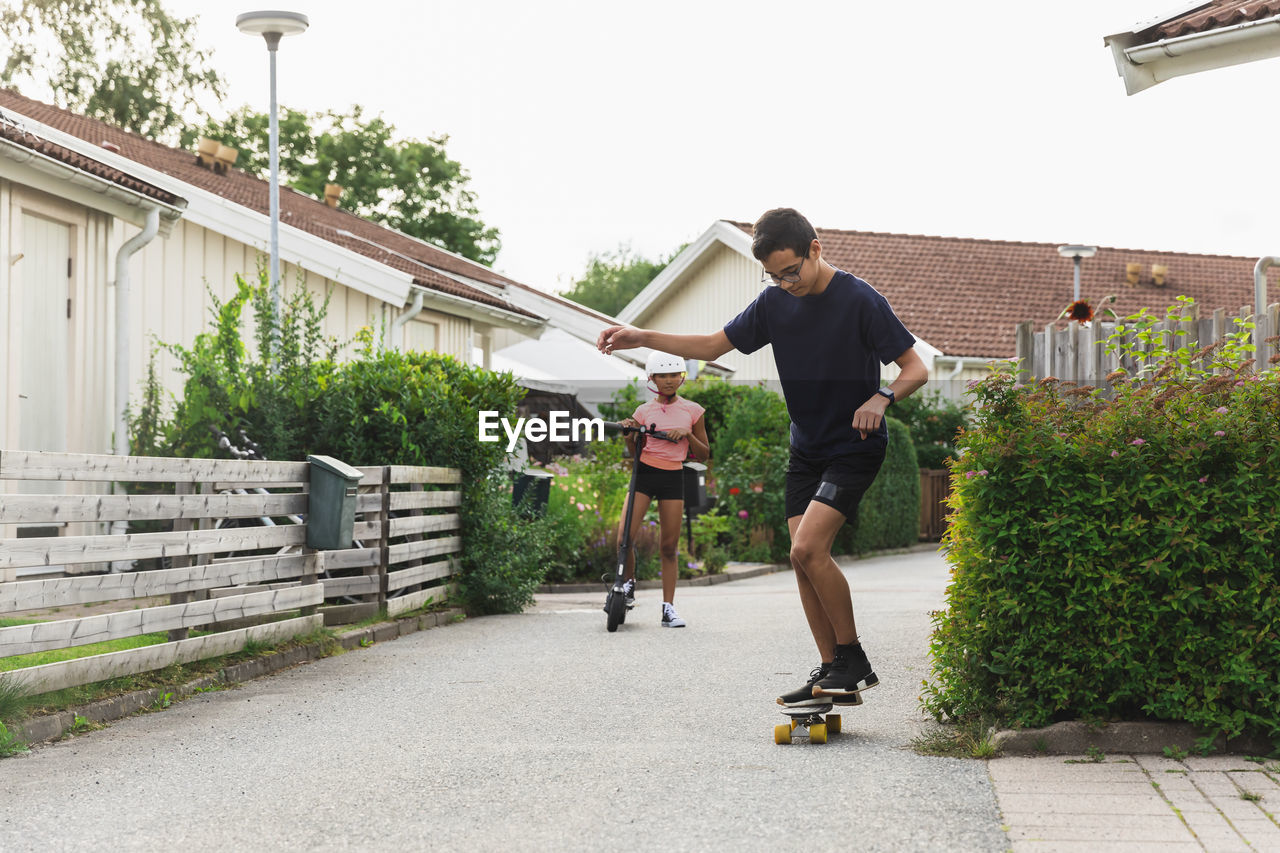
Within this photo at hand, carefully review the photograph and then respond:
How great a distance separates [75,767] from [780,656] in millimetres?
4328

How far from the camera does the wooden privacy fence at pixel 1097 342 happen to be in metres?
8.38

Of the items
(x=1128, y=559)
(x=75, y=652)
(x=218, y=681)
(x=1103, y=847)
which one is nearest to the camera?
(x=1103, y=847)

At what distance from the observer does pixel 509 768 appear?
5.23 metres

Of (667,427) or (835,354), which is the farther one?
(667,427)

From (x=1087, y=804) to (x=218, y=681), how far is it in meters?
4.69

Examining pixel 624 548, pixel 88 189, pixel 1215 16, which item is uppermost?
pixel 1215 16

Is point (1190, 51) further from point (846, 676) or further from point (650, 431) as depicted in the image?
point (846, 676)

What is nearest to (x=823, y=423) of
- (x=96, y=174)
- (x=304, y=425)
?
(x=304, y=425)

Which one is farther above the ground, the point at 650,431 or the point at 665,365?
the point at 665,365

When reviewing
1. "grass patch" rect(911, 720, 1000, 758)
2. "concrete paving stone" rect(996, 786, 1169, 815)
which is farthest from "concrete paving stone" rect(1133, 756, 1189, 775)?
"grass patch" rect(911, 720, 1000, 758)

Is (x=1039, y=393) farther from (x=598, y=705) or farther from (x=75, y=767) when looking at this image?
(x=75, y=767)

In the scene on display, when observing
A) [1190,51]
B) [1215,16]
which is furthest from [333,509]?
[1215,16]

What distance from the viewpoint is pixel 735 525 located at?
19.9m

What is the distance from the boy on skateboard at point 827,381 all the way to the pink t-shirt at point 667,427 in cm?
436
